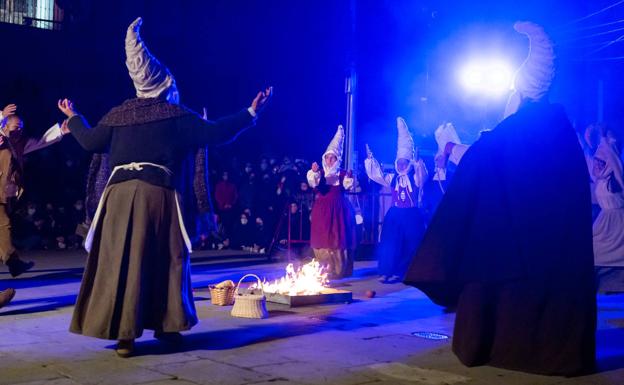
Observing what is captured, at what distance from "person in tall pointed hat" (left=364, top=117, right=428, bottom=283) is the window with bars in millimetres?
10410

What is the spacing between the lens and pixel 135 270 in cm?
523

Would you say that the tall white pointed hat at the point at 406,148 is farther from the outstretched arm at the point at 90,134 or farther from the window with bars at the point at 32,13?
the window with bars at the point at 32,13

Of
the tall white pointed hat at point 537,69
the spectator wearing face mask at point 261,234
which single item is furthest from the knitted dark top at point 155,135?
the spectator wearing face mask at point 261,234

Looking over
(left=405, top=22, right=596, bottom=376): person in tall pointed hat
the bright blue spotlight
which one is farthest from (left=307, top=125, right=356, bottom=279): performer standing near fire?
the bright blue spotlight

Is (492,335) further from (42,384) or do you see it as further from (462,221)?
(42,384)

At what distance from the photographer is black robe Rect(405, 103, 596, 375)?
16.3 feet

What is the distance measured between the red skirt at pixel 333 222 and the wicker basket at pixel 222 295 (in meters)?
3.66

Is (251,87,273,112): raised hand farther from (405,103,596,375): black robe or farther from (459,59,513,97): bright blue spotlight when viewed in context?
(459,59,513,97): bright blue spotlight

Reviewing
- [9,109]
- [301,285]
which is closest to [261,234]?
[301,285]

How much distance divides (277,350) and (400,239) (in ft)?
18.7

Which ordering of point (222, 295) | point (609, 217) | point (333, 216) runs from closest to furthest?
point (222, 295) < point (609, 217) < point (333, 216)

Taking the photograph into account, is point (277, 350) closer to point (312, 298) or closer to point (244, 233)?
point (312, 298)

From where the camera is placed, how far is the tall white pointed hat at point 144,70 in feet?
18.5

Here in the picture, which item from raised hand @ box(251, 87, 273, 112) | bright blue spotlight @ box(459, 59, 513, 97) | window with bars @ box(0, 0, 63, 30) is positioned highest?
window with bars @ box(0, 0, 63, 30)
